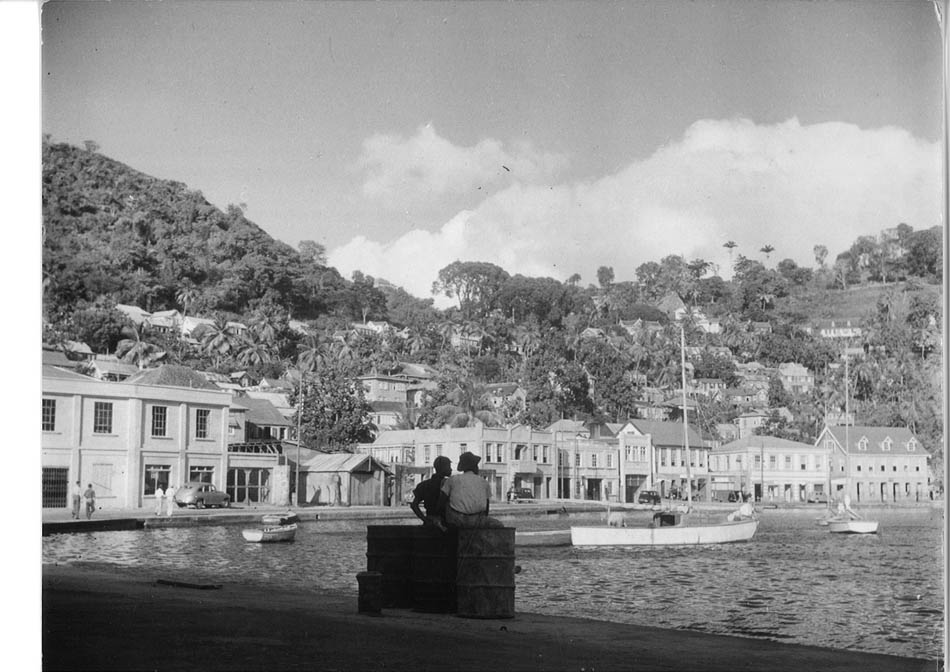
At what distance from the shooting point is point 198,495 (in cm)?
1005

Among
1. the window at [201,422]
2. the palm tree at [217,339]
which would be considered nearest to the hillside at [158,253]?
the palm tree at [217,339]

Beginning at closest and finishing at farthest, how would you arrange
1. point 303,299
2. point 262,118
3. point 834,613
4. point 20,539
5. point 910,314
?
point 20,539 < point 262,118 < point 303,299 < point 910,314 < point 834,613

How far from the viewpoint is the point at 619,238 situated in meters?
10.3

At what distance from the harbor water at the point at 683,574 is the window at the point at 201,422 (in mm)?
1248

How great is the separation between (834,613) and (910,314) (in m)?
3.77

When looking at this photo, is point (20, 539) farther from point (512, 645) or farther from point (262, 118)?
point (262, 118)

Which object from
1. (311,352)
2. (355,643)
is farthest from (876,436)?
(355,643)

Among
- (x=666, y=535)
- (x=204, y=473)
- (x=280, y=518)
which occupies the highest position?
(x=204, y=473)

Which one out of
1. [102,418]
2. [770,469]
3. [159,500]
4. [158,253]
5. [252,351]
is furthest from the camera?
[770,469]

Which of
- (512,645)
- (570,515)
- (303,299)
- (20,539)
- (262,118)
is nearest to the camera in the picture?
(512,645)

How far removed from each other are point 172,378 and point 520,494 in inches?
222

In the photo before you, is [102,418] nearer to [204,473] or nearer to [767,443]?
[204,473]

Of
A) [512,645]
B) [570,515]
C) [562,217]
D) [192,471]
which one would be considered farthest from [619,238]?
[570,515]

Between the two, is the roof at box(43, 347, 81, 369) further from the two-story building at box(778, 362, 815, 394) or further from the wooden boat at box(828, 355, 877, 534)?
the wooden boat at box(828, 355, 877, 534)
